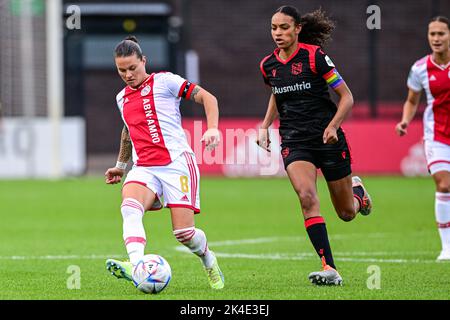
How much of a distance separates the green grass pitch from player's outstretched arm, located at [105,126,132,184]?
2.57 ft

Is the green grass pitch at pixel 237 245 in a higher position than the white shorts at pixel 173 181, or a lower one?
lower

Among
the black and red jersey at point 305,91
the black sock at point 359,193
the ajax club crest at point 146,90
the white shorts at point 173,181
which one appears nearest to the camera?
the white shorts at point 173,181

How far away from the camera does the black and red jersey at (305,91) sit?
8.43m

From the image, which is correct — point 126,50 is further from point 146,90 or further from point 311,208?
point 311,208

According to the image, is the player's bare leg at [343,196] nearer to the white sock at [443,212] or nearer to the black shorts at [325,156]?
the black shorts at [325,156]

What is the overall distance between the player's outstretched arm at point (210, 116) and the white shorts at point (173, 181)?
442mm

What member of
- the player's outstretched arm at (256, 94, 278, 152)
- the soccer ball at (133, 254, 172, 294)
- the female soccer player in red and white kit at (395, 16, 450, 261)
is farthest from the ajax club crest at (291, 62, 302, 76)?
the female soccer player in red and white kit at (395, 16, 450, 261)

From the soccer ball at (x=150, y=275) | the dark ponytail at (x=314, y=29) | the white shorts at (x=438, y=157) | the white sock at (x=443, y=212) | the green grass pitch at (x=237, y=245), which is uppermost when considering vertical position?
the dark ponytail at (x=314, y=29)

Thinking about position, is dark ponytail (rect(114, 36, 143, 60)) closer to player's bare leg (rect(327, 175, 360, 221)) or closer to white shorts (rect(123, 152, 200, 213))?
white shorts (rect(123, 152, 200, 213))

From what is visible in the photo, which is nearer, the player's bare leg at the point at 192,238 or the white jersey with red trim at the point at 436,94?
the player's bare leg at the point at 192,238

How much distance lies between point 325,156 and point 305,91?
525mm

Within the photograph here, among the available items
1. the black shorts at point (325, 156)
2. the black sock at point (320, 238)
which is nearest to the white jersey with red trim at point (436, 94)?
the black shorts at point (325, 156)

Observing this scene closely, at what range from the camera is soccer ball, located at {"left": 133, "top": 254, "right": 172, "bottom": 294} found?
23.9 ft

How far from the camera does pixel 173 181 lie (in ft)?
25.7
